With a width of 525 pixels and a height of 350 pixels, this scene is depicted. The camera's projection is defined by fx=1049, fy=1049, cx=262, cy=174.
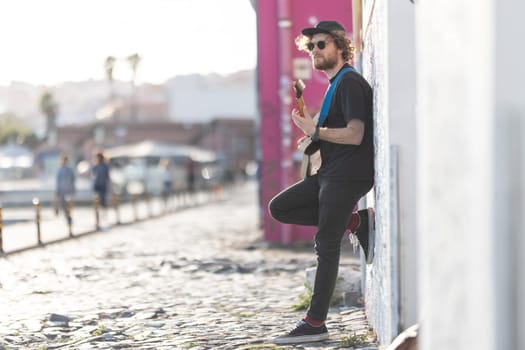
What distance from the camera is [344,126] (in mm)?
6234

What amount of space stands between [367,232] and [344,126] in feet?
2.56

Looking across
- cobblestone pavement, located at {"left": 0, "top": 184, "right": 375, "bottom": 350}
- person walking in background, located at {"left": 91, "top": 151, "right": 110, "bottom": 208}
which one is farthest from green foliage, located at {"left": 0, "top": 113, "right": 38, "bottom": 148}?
cobblestone pavement, located at {"left": 0, "top": 184, "right": 375, "bottom": 350}

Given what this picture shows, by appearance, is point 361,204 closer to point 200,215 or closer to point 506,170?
point 506,170

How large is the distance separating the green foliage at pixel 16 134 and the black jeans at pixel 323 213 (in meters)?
148

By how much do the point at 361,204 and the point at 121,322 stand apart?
220 cm

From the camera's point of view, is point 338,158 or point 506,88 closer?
point 506,88

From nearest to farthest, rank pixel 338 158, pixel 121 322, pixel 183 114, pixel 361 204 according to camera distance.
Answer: pixel 338 158
pixel 121 322
pixel 361 204
pixel 183 114

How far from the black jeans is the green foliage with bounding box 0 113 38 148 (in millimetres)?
147548

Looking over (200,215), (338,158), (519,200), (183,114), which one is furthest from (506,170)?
(183,114)

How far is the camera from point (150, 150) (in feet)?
167

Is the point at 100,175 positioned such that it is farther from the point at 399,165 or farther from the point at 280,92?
the point at 399,165

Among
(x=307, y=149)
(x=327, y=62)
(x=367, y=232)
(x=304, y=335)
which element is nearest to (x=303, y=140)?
(x=307, y=149)

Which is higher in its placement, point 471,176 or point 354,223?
point 471,176

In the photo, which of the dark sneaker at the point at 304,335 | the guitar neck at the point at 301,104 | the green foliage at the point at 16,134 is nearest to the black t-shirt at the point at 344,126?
the guitar neck at the point at 301,104
